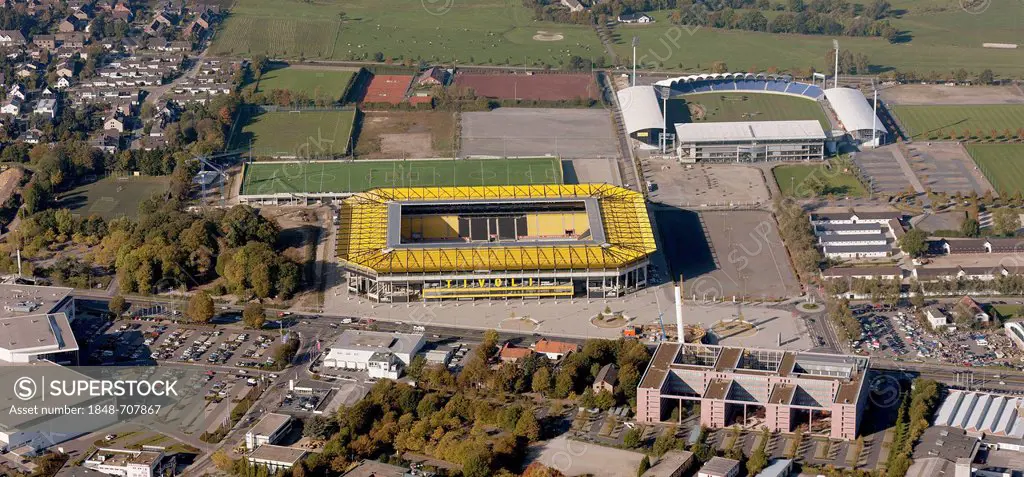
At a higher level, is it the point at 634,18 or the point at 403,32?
the point at 634,18

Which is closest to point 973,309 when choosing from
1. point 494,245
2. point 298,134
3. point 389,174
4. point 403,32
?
point 494,245

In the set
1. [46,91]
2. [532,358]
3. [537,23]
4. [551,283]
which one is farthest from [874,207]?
[46,91]

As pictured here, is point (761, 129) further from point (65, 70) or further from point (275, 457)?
point (65, 70)

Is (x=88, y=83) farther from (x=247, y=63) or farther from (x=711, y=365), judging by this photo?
(x=711, y=365)

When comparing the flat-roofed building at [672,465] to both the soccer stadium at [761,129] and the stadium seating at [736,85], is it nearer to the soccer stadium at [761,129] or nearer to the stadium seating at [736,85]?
the soccer stadium at [761,129]

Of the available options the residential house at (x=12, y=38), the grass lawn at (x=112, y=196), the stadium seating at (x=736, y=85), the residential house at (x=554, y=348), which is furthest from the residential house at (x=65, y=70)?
the residential house at (x=554, y=348)
